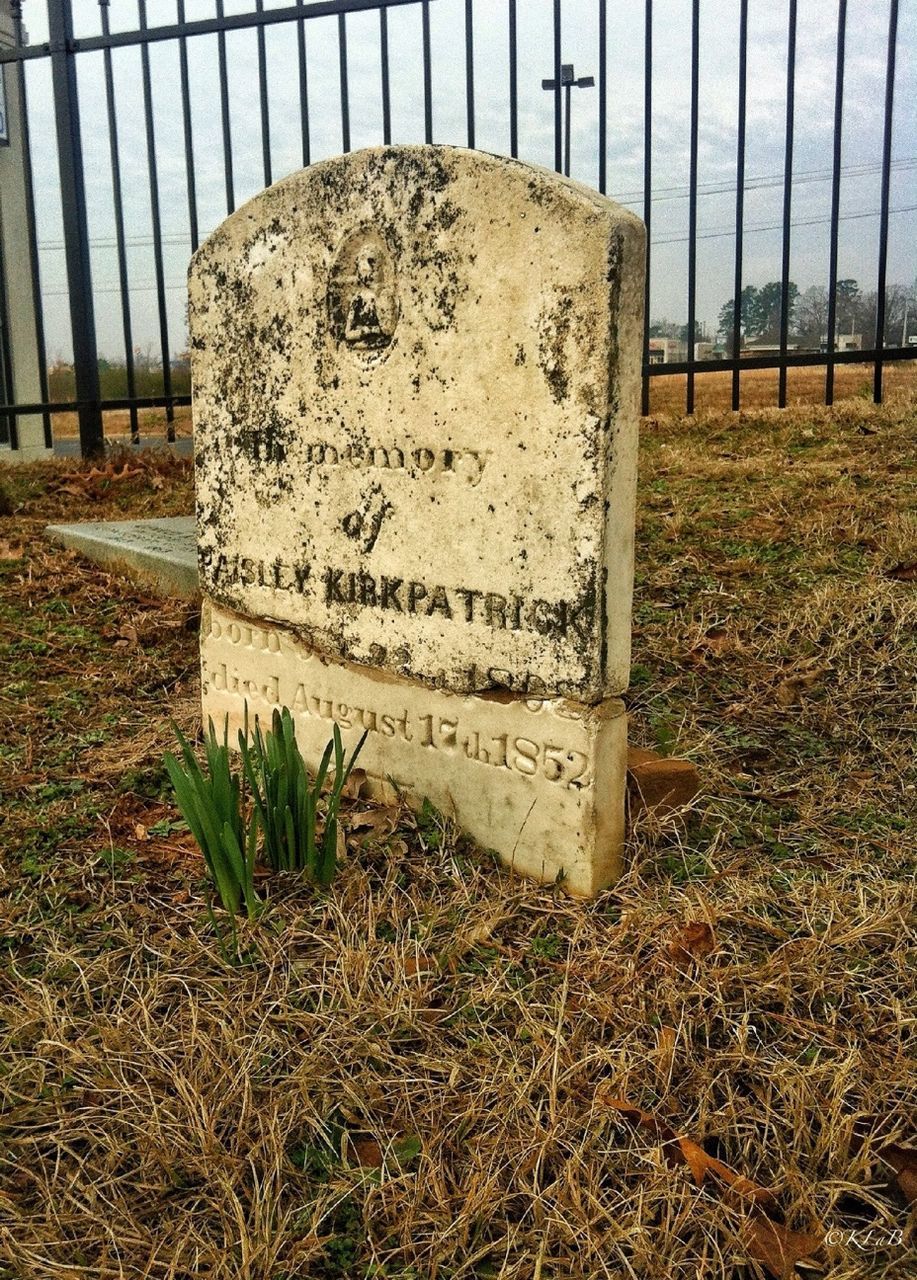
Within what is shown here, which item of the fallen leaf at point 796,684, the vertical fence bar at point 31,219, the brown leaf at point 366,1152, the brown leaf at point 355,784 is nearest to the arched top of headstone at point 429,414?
the brown leaf at point 355,784

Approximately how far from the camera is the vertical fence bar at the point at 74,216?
6.09m

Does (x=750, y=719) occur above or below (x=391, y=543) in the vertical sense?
below

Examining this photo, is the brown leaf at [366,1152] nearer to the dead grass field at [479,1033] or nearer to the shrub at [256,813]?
the dead grass field at [479,1033]

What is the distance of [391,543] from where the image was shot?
104 inches

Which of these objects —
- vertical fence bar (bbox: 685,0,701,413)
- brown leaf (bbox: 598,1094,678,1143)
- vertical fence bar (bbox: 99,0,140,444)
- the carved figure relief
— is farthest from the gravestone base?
vertical fence bar (bbox: 99,0,140,444)

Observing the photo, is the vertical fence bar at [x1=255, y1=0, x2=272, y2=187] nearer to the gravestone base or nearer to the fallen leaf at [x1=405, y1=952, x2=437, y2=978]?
the gravestone base

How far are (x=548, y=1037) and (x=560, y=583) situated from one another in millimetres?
901

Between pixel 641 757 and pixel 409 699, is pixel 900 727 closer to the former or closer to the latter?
pixel 641 757

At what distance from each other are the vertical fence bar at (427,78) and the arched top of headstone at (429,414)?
2.71 m

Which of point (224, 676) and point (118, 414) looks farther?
point (118, 414)

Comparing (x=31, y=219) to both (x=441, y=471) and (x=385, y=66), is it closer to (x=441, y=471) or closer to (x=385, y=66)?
(x=385, y=66)

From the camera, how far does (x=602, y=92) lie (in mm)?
4992

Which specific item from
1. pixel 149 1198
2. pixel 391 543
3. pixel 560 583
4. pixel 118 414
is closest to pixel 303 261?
pixel 391 543

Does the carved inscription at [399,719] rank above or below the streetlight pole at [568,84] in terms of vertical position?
below
